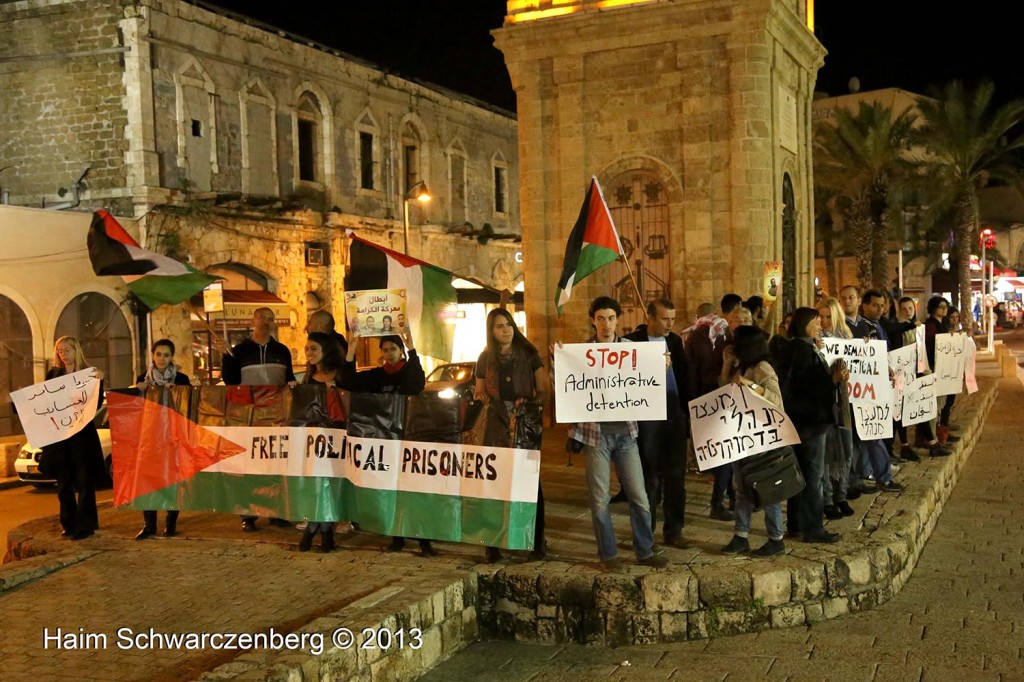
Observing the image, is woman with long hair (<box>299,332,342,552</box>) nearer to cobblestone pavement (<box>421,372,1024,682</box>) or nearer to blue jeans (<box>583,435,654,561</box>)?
blue jeans (<box>583,435,654,561</box>)

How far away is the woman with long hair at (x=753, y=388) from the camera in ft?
24.0

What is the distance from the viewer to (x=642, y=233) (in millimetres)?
15516

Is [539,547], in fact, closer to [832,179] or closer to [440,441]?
[440,441]

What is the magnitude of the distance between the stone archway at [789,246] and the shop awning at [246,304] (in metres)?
12.7

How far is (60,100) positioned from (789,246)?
692 inches

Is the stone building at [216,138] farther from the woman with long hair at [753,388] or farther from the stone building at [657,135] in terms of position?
the woman with long hair at [753,388]

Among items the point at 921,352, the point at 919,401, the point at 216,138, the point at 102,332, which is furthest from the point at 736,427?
the point at 216,138

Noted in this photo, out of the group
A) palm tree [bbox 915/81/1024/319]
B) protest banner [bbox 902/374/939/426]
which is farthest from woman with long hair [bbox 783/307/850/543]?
palm tree [bbox 915/81/1024/319]

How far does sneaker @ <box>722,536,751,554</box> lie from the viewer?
7395 mm

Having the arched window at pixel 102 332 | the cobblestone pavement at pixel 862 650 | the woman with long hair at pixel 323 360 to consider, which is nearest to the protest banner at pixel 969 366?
the cobblestone pavement at pixel 862 650

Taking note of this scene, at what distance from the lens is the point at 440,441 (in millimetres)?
7633

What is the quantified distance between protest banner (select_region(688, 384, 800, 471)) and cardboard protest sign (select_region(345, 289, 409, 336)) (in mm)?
2779

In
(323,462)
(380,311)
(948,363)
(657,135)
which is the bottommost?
(323,462)

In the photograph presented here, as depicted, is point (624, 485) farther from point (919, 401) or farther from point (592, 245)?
point (919, 401)
